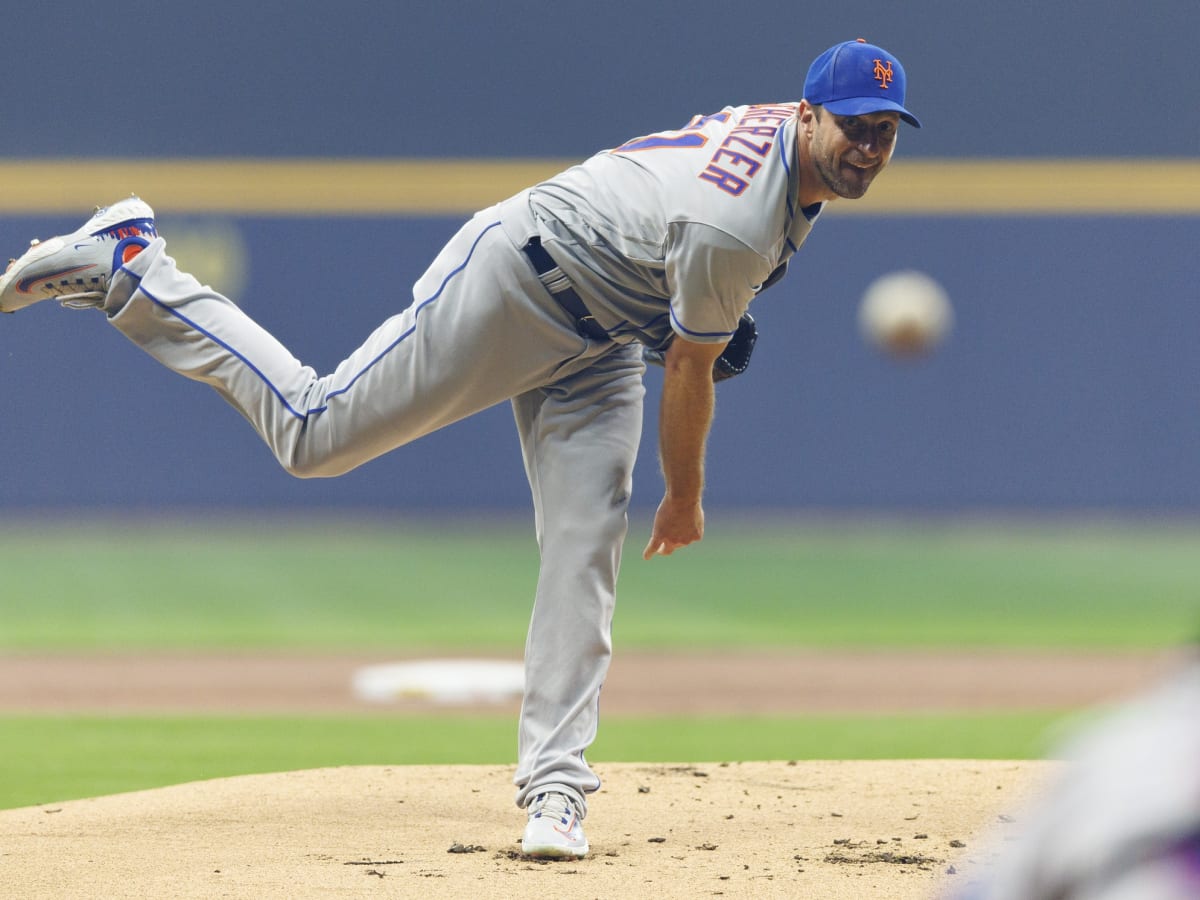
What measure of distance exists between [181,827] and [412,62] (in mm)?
11635

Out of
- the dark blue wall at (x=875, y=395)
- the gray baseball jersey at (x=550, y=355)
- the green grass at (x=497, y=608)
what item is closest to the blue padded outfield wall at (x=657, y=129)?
the dark blue wall at (x=875, y=395)

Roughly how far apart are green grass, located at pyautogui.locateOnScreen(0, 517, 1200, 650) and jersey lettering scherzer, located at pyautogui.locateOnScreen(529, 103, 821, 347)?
420cm

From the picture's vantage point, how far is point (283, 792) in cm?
379

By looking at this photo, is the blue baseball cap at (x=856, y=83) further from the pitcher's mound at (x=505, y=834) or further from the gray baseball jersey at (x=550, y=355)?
the pitcher's mound at (x=505, y=834)

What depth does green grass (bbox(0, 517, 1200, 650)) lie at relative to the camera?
7785mm

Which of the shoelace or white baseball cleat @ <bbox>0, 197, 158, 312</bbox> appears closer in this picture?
the shoelace

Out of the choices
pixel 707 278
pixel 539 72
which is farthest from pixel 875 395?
pixel 707 278

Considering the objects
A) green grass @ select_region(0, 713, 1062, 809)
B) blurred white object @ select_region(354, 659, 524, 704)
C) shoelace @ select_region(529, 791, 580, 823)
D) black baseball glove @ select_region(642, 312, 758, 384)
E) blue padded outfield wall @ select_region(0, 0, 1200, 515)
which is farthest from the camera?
blue padded outfield wall @ select_region(0, 0, 1200, 515)

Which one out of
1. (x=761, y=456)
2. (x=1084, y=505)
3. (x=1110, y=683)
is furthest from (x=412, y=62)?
(x=1110, y=683)

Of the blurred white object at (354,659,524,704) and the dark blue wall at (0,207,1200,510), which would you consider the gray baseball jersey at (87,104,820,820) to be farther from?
the dark blue wall at (0,207,1200,510)

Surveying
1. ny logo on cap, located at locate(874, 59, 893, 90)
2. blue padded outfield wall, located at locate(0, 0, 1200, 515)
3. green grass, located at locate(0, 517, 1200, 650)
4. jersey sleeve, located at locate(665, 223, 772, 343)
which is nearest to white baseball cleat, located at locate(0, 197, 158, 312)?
jersey sleeve, located at locate(665, 223, 772, 343)

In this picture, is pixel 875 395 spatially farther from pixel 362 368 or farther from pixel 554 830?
pixel 554 830

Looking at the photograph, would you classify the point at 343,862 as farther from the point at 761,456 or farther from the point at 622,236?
the point at 761,456

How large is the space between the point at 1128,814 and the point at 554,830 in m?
2.46
